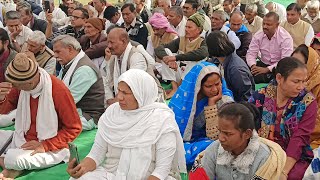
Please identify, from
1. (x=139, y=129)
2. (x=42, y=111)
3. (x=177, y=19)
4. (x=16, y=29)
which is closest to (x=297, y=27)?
(x=177, y=19)

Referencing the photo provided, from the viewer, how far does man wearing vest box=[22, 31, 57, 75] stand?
531 cm

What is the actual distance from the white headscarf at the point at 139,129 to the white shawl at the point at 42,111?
0.75m

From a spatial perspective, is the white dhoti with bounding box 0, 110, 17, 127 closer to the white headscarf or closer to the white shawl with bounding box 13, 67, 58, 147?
the white shawl with bounding box 13, 67, 58, 147

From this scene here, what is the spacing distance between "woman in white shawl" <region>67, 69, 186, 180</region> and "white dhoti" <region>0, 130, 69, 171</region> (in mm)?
818

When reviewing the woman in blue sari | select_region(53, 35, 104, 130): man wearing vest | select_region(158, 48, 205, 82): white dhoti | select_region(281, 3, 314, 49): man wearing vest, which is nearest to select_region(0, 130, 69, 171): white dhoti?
select_region(53, 35, 104, 130): man wearing vest

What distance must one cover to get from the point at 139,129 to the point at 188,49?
306 centimetres

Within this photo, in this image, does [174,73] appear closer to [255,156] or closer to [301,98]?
[301,98]

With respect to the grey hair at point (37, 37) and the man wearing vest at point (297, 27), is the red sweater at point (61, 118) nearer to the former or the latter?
the grey hair at point (37, 37)

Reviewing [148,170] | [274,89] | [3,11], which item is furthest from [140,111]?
[3,11]

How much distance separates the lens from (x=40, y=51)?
5.41 metres

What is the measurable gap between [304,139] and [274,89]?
16.4 inches

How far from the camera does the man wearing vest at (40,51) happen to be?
5309mm

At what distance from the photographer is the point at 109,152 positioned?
3.26 metres

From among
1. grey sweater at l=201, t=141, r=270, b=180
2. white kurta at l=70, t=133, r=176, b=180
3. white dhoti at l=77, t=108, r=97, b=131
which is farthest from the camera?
white dhoti at l=77, t=108, r=97, b=131
